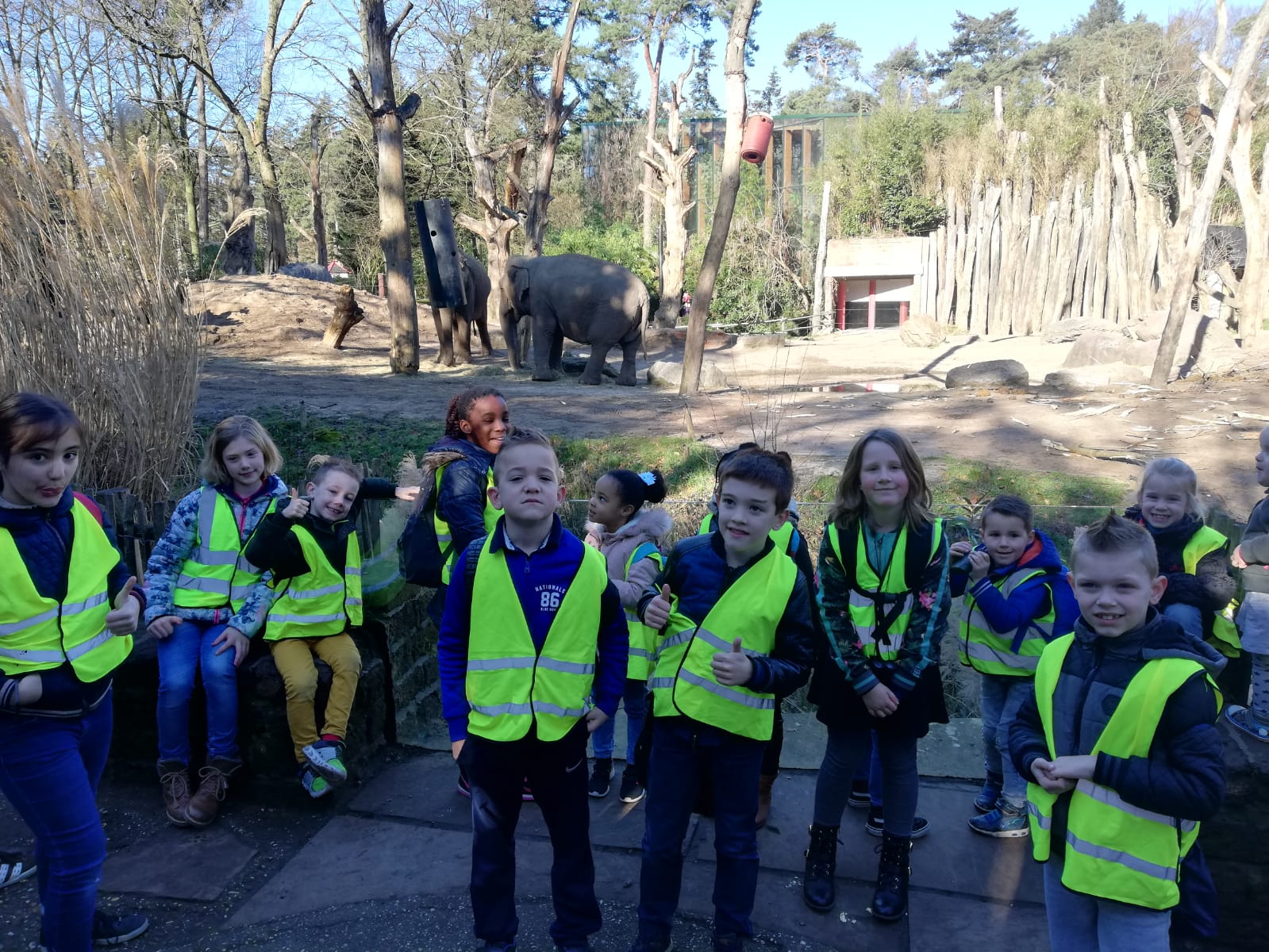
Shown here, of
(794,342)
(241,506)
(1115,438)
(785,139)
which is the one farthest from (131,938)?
(785,139)

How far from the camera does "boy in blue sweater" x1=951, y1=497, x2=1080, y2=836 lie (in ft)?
10.5

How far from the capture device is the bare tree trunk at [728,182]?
1051 centimetres

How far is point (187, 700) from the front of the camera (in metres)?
3.46

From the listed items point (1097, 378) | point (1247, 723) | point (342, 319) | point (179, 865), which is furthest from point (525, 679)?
point (342, 319)

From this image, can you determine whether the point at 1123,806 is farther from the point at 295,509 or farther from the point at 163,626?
the point at 163,626

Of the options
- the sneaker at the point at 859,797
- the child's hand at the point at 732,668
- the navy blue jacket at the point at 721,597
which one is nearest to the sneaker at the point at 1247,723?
the sneaker at the point at 859,797

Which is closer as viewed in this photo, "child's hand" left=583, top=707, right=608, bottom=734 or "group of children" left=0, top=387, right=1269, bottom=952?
"group of children" left=0, top=387, right=1269, bottom=952

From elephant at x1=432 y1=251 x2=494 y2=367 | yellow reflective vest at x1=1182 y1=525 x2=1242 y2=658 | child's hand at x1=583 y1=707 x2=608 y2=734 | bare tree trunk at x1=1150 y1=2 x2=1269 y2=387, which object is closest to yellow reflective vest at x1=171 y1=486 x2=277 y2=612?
child's hand at x1=583 y1=707 x2=608 y2=734

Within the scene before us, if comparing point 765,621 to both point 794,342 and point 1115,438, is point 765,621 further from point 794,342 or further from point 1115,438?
point 794,342

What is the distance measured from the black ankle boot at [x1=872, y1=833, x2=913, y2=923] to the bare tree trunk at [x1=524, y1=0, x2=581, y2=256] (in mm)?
19862

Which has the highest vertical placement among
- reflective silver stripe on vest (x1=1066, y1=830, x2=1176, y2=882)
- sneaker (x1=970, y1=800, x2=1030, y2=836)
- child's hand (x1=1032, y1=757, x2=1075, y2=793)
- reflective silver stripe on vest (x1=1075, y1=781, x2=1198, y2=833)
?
child's hand (x1=1032, y1=757, x2=1075, y2=793)

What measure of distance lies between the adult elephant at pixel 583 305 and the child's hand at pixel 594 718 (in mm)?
11176

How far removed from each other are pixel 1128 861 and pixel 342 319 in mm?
15600

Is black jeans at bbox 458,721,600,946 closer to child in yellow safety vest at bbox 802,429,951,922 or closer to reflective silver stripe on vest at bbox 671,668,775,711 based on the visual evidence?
reflective silver stripe on vest at bbox 671,668,775,711
